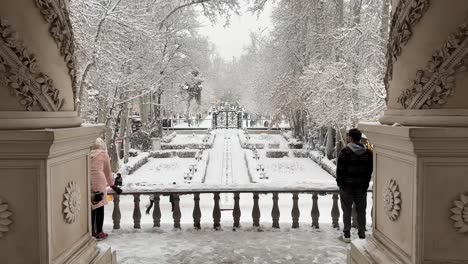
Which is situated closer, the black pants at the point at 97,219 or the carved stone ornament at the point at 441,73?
the carved stone ornament at the point at 441,73

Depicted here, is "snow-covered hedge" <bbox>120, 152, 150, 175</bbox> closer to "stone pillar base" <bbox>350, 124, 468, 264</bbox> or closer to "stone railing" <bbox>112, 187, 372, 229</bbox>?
"stone railing" <bbox>112, 187, 372, 229</bbox>

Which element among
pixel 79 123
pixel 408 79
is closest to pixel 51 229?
pixel 79 123

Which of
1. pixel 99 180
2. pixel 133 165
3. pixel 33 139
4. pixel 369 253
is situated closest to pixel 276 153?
pixel 133 165

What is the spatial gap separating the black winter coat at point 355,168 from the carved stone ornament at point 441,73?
3.00 m

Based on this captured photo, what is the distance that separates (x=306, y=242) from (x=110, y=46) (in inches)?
465

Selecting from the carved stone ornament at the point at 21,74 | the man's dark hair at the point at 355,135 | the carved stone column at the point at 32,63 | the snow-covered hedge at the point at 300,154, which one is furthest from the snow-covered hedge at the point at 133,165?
the carved stone ornament at the point at 21,74

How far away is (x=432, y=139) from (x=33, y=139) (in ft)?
8.08

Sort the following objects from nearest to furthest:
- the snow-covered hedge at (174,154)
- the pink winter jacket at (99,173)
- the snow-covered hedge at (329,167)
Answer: the pink winter jacket at (99,173) → the snow-covered hedge at (329,167) → the snow-covered hedge at (174,154)

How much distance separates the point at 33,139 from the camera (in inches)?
108

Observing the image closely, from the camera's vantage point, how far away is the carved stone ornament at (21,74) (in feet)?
9.20

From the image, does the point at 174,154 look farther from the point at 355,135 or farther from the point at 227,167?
the point at 355,135

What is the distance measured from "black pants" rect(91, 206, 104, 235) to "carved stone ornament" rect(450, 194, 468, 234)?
4755 millimetres

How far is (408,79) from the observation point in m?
3.13

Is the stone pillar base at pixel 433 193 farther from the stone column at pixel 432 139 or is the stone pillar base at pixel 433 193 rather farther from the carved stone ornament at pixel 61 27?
the carved stone ornament at pixel 61 27
